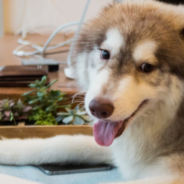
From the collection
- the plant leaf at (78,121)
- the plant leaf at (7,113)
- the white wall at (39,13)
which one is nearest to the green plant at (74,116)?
the plant leaf at (78,121)

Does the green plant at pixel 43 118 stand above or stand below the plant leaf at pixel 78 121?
below

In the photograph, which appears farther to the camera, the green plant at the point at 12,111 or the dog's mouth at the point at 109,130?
the green plant at the point at 12,111

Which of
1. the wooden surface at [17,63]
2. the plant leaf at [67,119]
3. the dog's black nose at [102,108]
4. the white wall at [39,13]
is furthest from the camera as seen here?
the white wall at [39,13]

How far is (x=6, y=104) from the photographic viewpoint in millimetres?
1201

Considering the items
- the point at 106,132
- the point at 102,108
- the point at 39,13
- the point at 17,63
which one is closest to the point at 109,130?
the point at 106,132

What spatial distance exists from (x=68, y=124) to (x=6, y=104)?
0.31 meters

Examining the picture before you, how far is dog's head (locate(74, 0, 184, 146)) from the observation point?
726 mm

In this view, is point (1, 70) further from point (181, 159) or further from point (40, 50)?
point (181, 159)

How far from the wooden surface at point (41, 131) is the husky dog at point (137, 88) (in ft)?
0.39

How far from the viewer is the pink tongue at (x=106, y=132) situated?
81cm

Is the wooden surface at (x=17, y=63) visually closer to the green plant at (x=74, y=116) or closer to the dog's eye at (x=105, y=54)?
the green plant at (x=74, y=116)

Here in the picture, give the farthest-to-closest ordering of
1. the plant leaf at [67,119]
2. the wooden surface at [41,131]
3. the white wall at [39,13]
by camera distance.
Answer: the white wall at [39,13] < the plant leaf at [67,119] < the wooden surface at [41,131]

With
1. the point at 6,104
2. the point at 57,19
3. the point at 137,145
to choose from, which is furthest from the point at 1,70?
the point at 57,19

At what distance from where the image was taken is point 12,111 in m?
1.23
